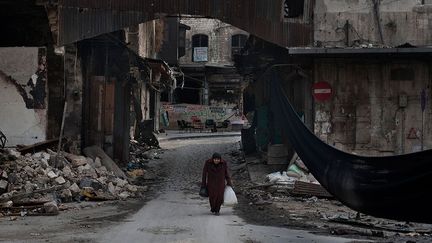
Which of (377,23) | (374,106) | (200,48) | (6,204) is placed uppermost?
(200,48)

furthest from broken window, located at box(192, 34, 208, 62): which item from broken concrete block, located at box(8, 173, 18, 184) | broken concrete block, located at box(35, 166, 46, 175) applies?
broken concrete block, located at box(8, 173, 18, 184)

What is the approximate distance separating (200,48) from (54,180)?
3838 cm

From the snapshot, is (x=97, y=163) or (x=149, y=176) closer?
(x=97, y=163)

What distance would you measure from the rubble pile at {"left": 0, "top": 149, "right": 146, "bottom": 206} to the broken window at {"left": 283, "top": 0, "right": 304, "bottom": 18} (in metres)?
7.21

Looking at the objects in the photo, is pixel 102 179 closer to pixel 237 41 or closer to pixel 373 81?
pixel 373 81

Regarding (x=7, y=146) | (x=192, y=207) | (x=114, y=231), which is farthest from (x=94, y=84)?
(x=114, y=231)

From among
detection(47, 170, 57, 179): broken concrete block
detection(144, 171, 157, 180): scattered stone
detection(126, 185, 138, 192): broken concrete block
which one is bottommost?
detection(144, 171, 157, 180): scattered stone

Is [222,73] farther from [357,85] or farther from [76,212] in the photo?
[76,212]

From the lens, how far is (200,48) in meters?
51.7

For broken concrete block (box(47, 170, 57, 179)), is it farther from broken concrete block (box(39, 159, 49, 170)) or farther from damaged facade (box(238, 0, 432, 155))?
damaged facade (box(238, 0, 432, 155))

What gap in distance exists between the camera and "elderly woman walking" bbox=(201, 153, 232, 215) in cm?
1266

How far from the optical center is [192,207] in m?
13.8

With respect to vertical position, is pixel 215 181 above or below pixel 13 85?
below

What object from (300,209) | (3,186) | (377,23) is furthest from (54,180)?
(377,23)
